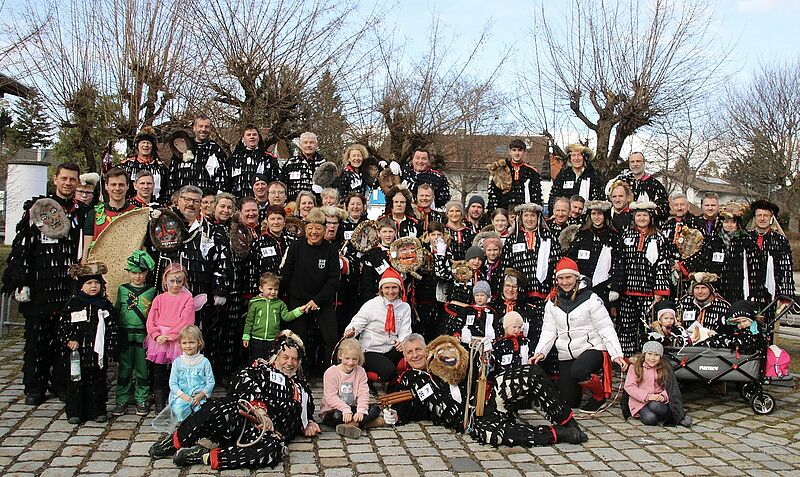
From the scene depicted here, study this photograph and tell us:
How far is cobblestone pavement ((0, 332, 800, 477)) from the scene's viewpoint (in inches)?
192

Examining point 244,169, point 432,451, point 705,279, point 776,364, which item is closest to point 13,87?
point 244,169

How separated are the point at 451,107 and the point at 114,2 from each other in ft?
33.3

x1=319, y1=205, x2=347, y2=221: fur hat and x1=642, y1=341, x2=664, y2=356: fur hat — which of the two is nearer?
x1=642, y1=341, x2=664, y2=356: fur hat

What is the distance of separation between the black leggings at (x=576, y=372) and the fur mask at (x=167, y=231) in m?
3.70

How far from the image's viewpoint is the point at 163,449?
498cm

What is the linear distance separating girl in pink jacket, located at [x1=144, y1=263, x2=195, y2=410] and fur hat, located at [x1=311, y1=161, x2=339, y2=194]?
2953 millimetres

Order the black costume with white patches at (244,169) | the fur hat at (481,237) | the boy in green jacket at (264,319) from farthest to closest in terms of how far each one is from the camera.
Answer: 1. the black costume with white patches at (244,169)
2. the fur hat at (481,237)
3. the boy in green jacket at (264,319)

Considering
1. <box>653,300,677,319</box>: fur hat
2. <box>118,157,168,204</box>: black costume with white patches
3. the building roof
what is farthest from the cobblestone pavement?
the building roof

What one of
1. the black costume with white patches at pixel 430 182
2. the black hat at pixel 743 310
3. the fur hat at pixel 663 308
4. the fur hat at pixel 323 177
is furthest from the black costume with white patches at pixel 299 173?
the black hat at pixel 743 310

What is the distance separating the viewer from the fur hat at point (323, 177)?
8.84 metres

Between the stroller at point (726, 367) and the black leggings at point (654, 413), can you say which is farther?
the stroller at point (726, 367)

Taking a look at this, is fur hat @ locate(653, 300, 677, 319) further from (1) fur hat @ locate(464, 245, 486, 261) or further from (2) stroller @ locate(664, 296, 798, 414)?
(1) fur hat @ locate(464, 245, 486, 261)

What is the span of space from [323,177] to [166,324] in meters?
3.37

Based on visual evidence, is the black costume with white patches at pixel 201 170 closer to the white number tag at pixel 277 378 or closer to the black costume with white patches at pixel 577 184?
the white number tag at pixel 277 378
